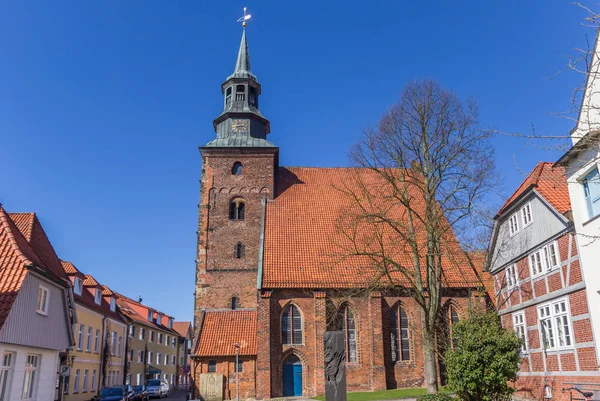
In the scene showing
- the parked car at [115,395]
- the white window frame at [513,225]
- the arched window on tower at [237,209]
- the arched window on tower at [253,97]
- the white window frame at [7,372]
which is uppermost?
the arched window on tower at [253,97]

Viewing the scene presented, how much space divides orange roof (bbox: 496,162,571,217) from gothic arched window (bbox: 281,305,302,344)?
503 inches

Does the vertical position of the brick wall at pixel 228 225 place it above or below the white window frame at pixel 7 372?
above

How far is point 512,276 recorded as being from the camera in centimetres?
2105

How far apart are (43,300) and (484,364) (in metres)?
14.6

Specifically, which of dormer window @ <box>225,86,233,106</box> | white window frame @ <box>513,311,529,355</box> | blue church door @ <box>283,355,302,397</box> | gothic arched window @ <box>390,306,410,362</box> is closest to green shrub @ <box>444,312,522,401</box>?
white window frame @ <box>513,311,529,355</box>

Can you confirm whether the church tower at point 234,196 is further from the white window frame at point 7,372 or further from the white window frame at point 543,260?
the white window frame at point 543,260

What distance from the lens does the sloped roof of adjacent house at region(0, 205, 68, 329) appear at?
14.9 metres

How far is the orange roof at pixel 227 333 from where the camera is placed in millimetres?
27078

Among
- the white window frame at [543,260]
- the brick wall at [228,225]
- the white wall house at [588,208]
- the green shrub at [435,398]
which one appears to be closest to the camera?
the white wall house at [588,208]

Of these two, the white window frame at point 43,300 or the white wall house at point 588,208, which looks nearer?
the white wall house at point 588,208

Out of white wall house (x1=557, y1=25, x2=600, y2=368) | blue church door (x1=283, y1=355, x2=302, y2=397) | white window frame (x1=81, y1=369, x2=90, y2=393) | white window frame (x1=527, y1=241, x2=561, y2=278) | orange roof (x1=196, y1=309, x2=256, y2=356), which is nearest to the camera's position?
white wall house (x1=557, y1=25, x2=600, y2=368)

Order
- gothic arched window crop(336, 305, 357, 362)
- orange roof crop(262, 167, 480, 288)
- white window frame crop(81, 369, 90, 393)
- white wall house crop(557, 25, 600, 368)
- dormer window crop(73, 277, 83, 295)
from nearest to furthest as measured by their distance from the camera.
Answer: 1. white wall house crop(557, 25, 600, 368)
2. gothic arched window crop(336, 305, 357, 362)
3. orange roof crop(262, 167, 480, 288)
4. dormer window crop(73, 277, 83, 295)
5. white window frame crop(81, 369, 90, 393)

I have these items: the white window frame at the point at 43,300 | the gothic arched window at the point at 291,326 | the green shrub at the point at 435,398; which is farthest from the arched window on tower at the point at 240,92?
the green shrub at the point at 435,398

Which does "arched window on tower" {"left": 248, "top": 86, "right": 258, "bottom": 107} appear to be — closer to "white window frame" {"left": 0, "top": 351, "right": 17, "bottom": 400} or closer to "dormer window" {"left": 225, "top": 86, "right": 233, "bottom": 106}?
"dormer window" {"left": 225, "top": 86, "right": 233, "bottom": 106}
